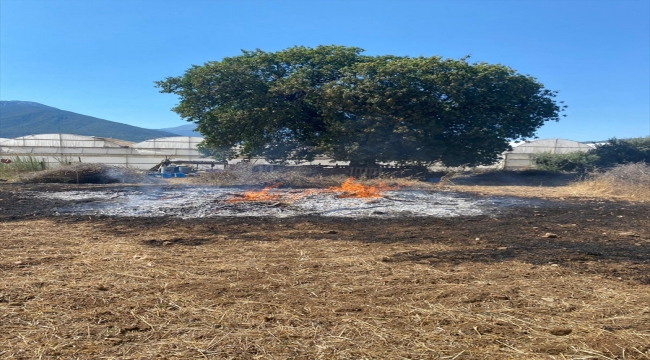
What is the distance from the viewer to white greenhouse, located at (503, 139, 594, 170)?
29194mm

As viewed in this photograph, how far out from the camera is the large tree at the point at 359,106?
20.6 m

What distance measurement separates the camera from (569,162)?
24.9 metres

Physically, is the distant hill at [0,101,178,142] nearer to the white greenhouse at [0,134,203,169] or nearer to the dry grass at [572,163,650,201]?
the white greenhouse at [0,134,203,169]

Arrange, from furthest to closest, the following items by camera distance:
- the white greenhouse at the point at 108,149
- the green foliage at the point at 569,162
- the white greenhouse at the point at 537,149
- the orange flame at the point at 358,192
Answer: the white greenhouse at the point at 108,149, the white greenhouse at the point at 537,149, the green foliage at the point at 569,162, the orange flame at the point at 358,192

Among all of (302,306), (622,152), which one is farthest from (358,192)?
(622,152)

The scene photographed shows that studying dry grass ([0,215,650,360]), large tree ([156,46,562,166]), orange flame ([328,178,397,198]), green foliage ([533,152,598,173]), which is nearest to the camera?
dry grass ([0,215,650,360])

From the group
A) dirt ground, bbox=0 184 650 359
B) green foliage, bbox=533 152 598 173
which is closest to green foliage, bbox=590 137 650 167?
green foliage, bbox=533 152 598 173

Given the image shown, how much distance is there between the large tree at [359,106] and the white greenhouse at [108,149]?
11.2 m

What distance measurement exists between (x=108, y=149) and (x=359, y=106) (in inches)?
871

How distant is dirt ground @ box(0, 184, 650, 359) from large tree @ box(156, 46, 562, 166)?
45.4 feet

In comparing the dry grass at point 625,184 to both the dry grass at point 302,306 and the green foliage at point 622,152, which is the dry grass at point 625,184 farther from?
the green foliage at point 622,152

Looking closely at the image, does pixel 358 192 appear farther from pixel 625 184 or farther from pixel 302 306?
pixel 302 306

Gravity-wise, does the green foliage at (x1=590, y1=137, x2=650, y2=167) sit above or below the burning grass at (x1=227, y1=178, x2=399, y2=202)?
above

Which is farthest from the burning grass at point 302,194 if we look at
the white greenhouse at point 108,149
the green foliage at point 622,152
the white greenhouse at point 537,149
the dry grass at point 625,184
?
the white greenhouse at point 108,149
